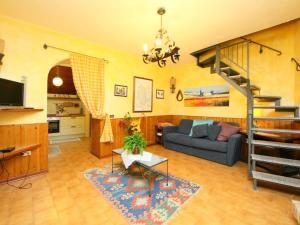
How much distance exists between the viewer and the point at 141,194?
212 centimetres

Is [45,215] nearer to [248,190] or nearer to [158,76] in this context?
[248,190]

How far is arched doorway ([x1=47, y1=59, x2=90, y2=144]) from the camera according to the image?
5359mm

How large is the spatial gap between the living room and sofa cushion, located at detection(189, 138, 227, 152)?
0.14 ft

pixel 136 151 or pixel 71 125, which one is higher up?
pixel 71 125

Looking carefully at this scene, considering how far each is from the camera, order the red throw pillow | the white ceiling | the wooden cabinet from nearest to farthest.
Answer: the white ceiling
the red throw pillow
the wooden cabinet

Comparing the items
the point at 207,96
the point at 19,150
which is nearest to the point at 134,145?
the point at 19,150

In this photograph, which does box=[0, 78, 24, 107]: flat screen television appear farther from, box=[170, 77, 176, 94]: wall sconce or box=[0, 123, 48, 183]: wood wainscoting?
box=[170, 77, 176, 94]: wall sconce

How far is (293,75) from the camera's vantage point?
3.02 metres

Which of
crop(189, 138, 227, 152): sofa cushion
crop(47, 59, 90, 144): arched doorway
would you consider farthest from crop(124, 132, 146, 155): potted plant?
crop(47, 59, 90, 144): arched doorway

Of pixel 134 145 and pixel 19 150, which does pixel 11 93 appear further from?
pixel 134 145

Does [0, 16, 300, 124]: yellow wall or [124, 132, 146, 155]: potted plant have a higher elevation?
[0, 16, 300, 124]: yellow wall

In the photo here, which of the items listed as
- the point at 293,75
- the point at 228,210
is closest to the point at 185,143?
the point at 228,210

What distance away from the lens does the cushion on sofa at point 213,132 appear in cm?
356

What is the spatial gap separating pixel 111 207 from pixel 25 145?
1889mm
